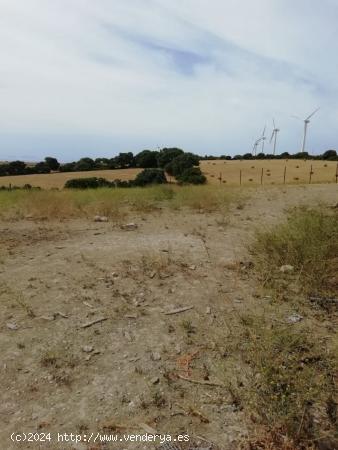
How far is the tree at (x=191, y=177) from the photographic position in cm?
2460

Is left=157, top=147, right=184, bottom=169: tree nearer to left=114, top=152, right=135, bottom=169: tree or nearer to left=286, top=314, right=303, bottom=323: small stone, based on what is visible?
left=114, top=152, right=135, bottom=169: tree

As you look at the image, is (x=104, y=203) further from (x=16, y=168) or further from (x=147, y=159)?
(x=16, y=168)

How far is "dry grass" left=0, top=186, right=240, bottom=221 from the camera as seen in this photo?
972 centimetres

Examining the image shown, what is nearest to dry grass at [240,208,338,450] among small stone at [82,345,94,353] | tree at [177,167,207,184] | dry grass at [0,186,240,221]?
small stone at [82,345,94,353]

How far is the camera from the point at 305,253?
5137mm

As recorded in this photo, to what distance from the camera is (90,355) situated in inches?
132

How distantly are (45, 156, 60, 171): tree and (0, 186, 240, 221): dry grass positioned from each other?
25.8 metres

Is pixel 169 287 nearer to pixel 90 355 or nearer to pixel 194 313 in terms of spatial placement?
pixel 194 313

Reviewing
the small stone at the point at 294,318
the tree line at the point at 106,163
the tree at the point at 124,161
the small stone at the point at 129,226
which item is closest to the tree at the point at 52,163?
the tree line at the point at 106,163

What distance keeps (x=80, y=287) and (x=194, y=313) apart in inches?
60.3

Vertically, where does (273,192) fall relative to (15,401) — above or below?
above

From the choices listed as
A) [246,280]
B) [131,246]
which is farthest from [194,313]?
[131,246]

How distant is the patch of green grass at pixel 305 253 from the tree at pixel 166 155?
28.0 metres

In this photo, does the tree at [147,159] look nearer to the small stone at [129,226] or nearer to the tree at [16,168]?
the tree at [16,168]
